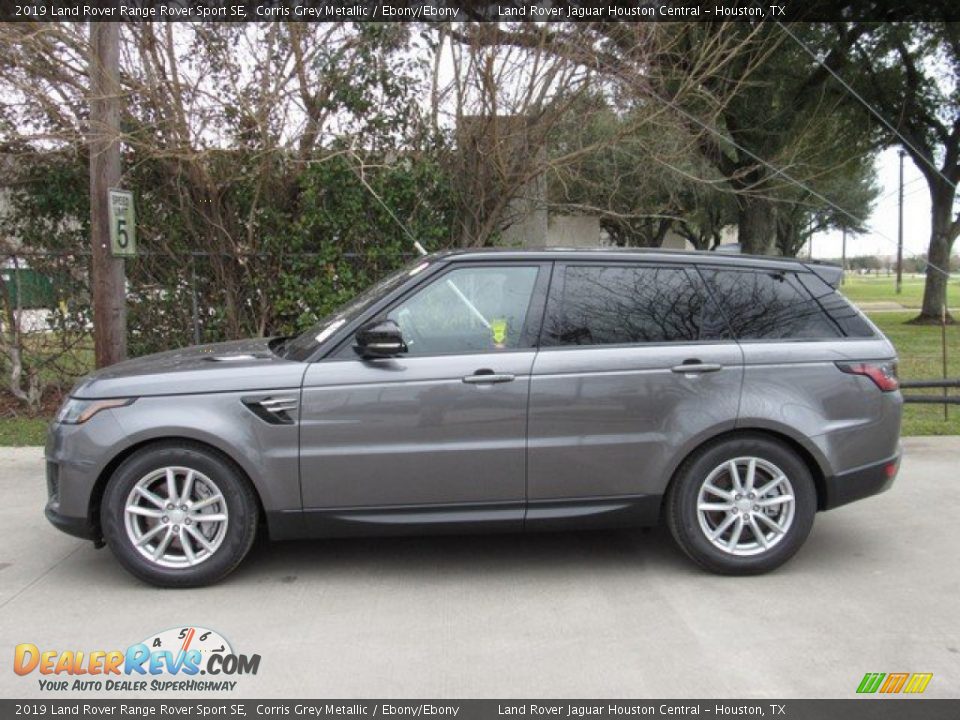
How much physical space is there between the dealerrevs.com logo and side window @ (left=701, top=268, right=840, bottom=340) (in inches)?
120

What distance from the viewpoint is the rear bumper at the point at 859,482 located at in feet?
14.4

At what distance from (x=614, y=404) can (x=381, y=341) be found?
126 cm

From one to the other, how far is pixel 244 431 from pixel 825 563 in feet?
11.1

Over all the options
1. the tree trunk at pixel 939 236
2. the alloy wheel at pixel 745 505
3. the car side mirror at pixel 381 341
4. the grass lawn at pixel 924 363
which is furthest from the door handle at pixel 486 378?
the tree trunk at pixel 939 236

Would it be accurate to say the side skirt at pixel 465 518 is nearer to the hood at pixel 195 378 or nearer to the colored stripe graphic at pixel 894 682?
the hood at pixel 195 378

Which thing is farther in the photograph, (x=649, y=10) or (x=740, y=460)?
(x=649, y=10)

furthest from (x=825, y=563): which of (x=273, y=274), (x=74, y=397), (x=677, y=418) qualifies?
(x=273, y=274)

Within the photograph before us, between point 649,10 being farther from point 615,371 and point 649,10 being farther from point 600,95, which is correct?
point 615,371

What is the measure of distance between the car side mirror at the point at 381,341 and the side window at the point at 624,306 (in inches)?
31.5

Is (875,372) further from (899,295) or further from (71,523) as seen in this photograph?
(899,295)

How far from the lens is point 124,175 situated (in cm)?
862

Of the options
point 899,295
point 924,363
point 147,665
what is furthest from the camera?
point 899,295

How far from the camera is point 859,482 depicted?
4.43 metres

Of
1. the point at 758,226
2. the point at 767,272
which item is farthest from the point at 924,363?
the point at 767,272
